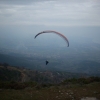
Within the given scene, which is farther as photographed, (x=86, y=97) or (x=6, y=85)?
(x=6, y=85)

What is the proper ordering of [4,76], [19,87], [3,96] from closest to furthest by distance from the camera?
1. [3,96]
2. [19,87]
3. [4,76]

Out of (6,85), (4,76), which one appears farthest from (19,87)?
(4,76)

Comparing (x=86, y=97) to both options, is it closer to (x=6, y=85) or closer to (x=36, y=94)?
(x=36, y=94)

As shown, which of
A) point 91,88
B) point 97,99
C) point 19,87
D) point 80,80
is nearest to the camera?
point 97,99

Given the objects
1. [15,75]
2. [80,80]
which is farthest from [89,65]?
[80,80]

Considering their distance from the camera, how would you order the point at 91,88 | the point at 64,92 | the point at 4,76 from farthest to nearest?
the point at 4,76, the point at 91,88, the point at 64,92

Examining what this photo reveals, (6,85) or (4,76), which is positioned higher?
(6,85)

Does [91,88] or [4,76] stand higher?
[91,88]

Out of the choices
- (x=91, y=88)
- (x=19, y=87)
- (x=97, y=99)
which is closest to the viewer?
(x=97, y=99)

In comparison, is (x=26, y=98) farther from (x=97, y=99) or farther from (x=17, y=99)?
(x=97, y=99)
